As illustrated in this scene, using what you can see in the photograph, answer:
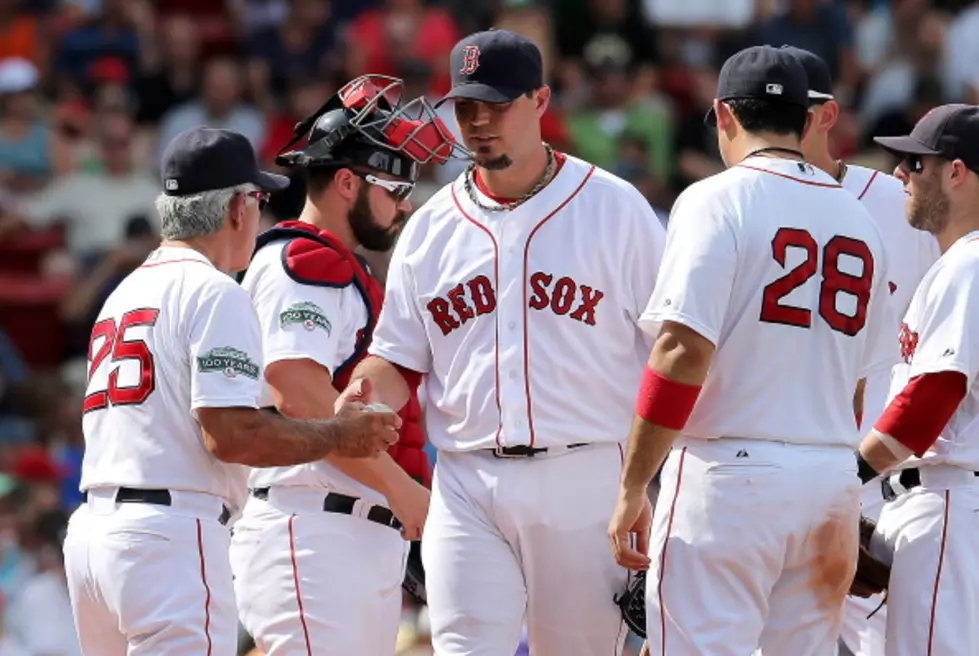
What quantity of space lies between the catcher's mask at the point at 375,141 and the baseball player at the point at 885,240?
51.5 inches

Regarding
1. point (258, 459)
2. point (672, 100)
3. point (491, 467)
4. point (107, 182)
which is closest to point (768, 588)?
point (491, 467)

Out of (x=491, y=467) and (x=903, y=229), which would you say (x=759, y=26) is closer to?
(x=903, y=229)

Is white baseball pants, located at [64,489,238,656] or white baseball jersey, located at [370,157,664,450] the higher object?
white baseball jersey, located at [370,157,664,450]

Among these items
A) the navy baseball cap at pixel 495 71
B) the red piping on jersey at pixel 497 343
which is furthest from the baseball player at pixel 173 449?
the navy baseball cap at pixel 495 71

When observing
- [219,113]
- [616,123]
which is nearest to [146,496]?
[219,113]

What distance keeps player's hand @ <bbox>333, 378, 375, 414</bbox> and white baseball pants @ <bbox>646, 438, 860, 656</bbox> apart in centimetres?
115

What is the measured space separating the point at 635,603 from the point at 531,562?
347 mm

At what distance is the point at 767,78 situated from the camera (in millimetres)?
5453

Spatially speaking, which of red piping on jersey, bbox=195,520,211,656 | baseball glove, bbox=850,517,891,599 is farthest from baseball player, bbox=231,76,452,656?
baseball glove, bbox=850,517,891,599

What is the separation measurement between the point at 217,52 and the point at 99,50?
0.97 metres

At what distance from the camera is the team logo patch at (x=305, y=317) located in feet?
20.5

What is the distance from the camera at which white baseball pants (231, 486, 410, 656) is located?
20.2 ft

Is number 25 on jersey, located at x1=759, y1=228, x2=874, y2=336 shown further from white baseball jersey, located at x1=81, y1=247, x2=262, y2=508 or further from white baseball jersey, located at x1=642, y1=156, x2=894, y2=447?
white baseball jersey, located at x1=81, y1=247, x2=262, y2=508

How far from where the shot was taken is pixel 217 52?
48.3 ft
